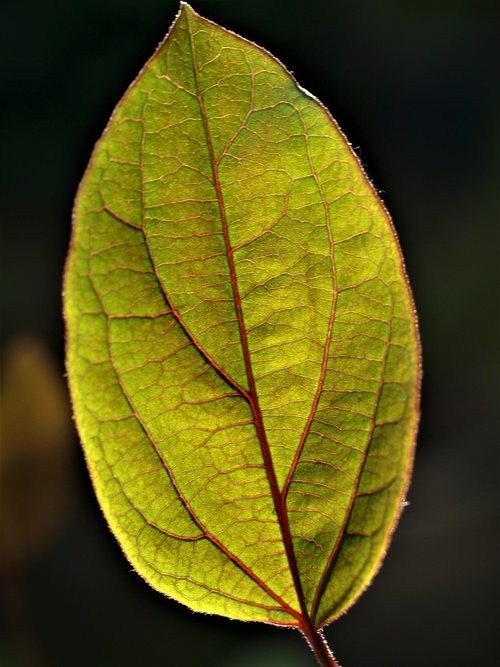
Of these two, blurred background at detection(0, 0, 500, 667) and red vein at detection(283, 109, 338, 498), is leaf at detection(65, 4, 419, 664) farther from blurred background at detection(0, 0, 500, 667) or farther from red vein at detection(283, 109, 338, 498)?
blurred background at detection(0, 0, 500, 667)

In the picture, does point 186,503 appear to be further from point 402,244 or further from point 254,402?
point 402,244

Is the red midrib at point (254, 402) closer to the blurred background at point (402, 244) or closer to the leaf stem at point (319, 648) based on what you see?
the leaf stem at point (319, 648)

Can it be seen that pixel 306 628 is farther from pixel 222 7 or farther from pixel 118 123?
pixel 222 7

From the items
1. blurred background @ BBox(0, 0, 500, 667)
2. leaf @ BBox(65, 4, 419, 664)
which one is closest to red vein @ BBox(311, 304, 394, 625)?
leaf @ BBox(65, 4, 419, 664)
